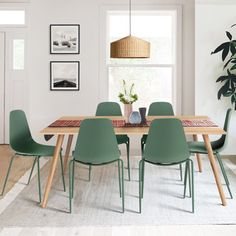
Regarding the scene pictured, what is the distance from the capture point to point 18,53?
21.1ft

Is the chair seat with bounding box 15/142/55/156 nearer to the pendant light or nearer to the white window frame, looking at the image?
the pendant light

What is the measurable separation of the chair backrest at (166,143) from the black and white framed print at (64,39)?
3.24 m

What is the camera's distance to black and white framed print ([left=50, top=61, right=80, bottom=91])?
6.09 m

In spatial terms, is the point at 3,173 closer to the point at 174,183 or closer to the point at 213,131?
the point at 174,183

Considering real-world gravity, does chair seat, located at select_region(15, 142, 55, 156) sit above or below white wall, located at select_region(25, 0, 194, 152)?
below

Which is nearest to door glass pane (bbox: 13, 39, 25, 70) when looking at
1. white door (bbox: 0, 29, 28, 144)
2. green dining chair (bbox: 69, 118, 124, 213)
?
white door (bbox: 0, 29, 28, 144)

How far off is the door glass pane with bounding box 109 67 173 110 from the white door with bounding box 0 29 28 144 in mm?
1565

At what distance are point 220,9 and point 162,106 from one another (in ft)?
5.99

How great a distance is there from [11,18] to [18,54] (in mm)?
611

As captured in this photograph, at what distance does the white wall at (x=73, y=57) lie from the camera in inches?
237

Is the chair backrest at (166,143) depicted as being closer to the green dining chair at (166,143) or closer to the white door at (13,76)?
the green dining chair at (166,143)

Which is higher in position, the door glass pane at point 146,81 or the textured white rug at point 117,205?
the door glass pane at point 146,81

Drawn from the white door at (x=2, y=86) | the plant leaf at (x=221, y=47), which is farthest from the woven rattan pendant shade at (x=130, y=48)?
the white door at (x=2, y=86)

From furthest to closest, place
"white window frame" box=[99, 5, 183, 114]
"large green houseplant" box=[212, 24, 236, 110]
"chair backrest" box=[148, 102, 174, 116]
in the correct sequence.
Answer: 1. "white window frame" box=[99, 5, 183, 114]
2. "large green houseplant" box=[212, 24, 236, 110]
3. "chair backrest" box=[148, 102, 174, 116]
